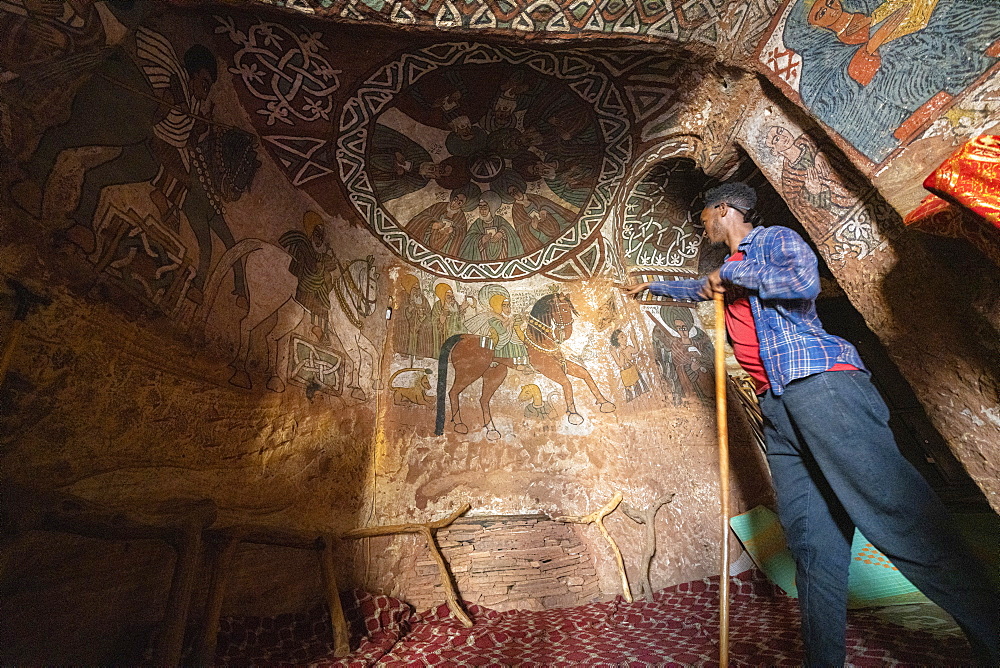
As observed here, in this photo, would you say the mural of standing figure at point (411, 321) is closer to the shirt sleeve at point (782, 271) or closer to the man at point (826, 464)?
the man at point (826, 464)

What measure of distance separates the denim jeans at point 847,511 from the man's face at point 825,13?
2.05 meters

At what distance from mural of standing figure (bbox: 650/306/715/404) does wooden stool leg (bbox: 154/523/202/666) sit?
14.7ft

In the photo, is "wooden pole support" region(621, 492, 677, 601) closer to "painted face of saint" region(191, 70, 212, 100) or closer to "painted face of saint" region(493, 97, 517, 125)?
"painted face of saint" region(493, 97, 517, 125)

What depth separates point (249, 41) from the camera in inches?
124

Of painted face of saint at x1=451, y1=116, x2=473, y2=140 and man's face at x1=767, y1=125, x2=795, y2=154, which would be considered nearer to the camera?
man's face at x1=767, y1=125, x2=795, y2=154

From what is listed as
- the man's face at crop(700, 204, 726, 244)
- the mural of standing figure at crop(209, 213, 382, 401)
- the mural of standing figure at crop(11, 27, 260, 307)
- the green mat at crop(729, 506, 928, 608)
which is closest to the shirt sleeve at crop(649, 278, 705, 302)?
the man's face at crop(700, 204, 726, 244)

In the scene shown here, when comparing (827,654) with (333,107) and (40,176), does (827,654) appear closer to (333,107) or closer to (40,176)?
(40,176)

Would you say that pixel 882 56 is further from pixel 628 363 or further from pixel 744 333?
pixel 628 363

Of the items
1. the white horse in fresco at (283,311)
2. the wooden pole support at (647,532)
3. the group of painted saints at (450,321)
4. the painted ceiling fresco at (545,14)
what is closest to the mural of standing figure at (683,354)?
the wooden pole support at (647,532)

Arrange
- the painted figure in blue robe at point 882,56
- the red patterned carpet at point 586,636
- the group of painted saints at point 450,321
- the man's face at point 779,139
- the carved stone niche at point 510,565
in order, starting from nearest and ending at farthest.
Answer: the painted figure in blue robe at point 882,56 < the red patterned carpet at point 586,636 < the man's face at point 779,139 < the carved stone niche at point 510,565 < the group of painted saints at point 450,321

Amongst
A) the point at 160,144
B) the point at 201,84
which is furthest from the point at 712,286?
the point at 201,84

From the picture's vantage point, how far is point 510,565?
399 cm

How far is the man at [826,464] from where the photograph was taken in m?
1.66

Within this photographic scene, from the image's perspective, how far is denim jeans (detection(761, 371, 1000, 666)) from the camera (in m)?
1.62
